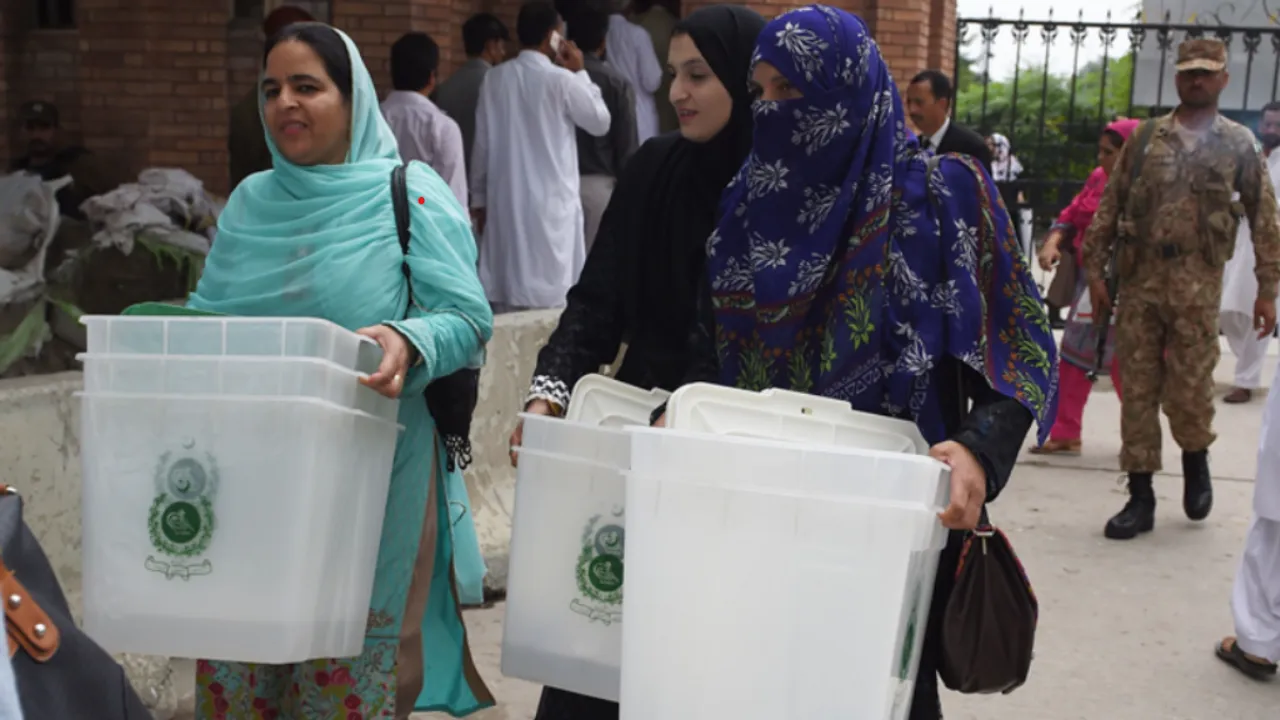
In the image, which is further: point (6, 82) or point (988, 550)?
point (6, 82)

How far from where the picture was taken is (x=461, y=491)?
3227 mm

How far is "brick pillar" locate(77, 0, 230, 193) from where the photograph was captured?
876 centimetres

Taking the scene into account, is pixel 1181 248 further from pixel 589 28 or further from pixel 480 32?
pixel 480 32

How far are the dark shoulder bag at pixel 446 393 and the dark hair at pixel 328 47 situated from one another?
0.66 feet

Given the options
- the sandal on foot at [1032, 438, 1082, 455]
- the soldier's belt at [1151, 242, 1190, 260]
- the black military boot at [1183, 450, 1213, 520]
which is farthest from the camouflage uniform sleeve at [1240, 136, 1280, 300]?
the sandal on foot at [1032, 438, 1082, 455]

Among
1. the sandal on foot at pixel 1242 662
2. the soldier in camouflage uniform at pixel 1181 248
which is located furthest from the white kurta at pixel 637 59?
the sandal on foot at pixel 1242 662

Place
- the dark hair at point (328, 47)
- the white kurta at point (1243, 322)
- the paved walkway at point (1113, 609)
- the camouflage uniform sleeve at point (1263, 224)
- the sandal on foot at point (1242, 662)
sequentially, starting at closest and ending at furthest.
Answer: the dark hair at point (328, 47) → the paved walkway at point (1113, 609) → the sandal on foot at point (1242, 662) → the camouflage uniform sleeve at point (1263, 224) → the white kurta at point (1243, 322)

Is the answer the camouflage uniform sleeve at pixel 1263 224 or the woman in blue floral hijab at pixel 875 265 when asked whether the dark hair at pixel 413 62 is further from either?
the woman in blue floral hijab at pixel 875 265

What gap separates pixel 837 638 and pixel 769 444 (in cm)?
28

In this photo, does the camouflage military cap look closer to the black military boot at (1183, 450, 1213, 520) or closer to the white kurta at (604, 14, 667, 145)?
the black military boot at (1183, 450, 1213, 520)

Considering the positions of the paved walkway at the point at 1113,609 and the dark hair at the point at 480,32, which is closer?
the paved walkway at the point at 1113,609

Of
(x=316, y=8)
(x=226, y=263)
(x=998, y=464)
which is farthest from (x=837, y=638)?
(x=316, y=8)

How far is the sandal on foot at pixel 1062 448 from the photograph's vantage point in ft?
27.0

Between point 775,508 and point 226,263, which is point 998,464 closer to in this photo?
point 775,508
